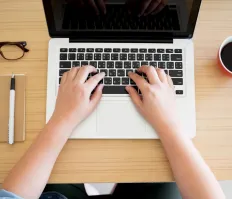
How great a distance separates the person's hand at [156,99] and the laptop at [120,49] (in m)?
0.02

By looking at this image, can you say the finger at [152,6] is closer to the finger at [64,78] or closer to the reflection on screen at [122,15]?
the reflection on screen at [122,15]

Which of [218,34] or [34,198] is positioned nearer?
[34,198]

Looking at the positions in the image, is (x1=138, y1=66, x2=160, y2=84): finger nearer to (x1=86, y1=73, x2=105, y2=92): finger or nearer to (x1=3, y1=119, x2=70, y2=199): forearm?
(x1=86, y1=73, x2=105, y2=92): finger

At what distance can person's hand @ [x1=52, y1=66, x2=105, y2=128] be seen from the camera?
0.74 m

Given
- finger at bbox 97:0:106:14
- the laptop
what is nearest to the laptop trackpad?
the laptop

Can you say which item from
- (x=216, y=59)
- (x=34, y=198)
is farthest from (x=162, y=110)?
(x=34, y=198)

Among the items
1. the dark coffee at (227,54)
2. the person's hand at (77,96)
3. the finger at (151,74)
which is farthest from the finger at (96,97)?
the dark coffee at (227,54)

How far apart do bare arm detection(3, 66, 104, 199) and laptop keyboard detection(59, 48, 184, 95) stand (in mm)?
25

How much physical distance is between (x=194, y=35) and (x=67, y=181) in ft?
1.48

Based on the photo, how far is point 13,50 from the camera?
0.81 meters

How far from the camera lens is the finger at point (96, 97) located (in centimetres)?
75

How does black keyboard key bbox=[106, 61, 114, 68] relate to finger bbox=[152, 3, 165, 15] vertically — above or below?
below

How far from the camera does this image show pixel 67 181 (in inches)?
28.9

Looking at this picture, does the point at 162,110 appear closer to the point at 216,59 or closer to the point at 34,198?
the point at 216,59
